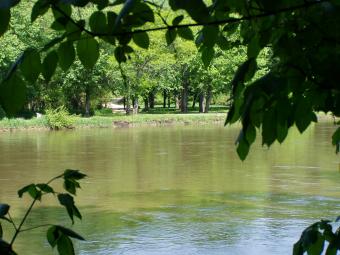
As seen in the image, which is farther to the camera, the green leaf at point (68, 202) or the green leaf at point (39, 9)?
the green leaf at point (68, 202)

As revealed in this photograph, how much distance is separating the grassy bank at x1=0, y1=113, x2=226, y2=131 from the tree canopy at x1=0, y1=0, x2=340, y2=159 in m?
34.6

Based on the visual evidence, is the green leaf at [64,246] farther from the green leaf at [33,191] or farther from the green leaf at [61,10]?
the green leaf at [61,10]

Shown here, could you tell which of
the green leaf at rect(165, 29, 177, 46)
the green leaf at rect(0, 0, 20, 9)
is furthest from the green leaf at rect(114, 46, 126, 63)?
the green leaf at rect(0, 0, 20, 9)

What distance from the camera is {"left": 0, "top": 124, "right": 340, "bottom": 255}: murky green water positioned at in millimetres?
9211

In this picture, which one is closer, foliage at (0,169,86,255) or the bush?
foliage at (0,169,86,255)

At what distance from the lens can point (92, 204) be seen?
1233cm

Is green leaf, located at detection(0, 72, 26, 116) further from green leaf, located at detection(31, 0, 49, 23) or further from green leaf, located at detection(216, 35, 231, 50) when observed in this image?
green leaf, located at detection(216, 35, 231, 50)

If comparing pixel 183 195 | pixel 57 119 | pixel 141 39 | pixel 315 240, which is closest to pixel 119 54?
pixel 141 39

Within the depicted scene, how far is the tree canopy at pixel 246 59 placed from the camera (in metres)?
1.06

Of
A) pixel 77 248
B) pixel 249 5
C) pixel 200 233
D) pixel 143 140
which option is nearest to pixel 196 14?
pixel 249 5

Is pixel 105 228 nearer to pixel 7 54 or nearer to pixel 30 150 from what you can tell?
pixel 30 150

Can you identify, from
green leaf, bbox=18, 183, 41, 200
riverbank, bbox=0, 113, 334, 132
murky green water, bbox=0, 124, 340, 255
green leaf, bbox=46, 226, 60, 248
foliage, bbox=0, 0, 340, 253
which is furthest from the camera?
riverbank, bbox=0, 113, 334, 132

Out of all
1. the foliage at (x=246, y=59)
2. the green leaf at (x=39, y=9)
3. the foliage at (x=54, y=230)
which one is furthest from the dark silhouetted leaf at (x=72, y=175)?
the green leaf at (x=39, y=9)

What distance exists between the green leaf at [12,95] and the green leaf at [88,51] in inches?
6.6
